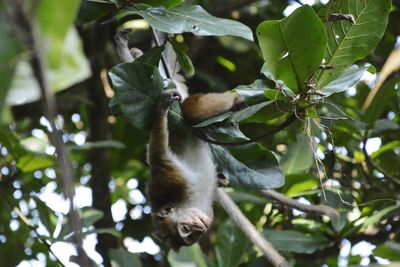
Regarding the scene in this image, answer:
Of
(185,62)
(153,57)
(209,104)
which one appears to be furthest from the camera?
(209,104)

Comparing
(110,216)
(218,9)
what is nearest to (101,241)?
(110,216)

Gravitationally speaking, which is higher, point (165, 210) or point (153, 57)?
point (153, 57)

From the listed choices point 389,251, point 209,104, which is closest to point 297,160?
point 209,104

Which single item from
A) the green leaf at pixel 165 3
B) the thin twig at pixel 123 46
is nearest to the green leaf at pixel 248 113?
the green leaf at pixel 165 3

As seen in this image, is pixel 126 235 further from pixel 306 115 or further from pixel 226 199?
pixel 306 115

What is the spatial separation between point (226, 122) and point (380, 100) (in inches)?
54.8

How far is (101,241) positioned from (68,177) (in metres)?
3.99

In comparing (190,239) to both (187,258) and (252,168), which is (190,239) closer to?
(187,258)

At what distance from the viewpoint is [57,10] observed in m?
1.10

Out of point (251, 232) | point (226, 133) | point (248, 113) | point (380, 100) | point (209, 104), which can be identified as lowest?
point (251, 232)

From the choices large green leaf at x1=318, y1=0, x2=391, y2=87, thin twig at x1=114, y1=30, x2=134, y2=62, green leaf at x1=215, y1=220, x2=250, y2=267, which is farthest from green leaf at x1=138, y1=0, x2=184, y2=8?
green leaf at x1=215, y1=220, x2=250, y2=267

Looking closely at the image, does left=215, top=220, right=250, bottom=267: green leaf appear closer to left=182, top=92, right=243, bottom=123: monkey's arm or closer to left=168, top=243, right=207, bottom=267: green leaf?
left=168, top=243, right=207, bottom=267: green leaf

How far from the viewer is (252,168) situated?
3299 millimetres

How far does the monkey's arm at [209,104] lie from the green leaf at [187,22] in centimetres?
52
